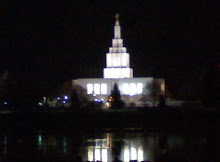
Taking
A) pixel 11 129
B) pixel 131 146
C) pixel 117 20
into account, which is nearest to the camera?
pixel 131 146

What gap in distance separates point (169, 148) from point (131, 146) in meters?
1.66

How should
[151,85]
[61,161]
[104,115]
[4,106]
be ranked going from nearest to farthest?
[61,161] → [104,115] → [4,106] → [151,85]

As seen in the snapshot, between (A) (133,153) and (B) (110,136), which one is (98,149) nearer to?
(A) (133,153)

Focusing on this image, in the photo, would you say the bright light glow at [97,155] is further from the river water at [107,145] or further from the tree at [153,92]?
the tree at [153,92]

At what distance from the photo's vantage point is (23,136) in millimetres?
27062

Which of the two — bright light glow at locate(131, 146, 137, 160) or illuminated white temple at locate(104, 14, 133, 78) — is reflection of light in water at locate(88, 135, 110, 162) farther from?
illuminated white temple at locate(104, 14, 133, 78)

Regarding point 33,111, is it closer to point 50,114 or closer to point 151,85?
point 50,114

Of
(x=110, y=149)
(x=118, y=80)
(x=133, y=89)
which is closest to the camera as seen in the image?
(x=110, y=149)

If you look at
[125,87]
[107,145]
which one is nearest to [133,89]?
[125,87]

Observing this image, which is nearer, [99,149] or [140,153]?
[140,153]

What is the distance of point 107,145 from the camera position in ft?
74.6

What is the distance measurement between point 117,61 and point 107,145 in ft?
A: 167

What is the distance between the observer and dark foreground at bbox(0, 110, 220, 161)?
63.9 ft

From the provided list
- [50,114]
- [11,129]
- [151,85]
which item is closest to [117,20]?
[151,85]
